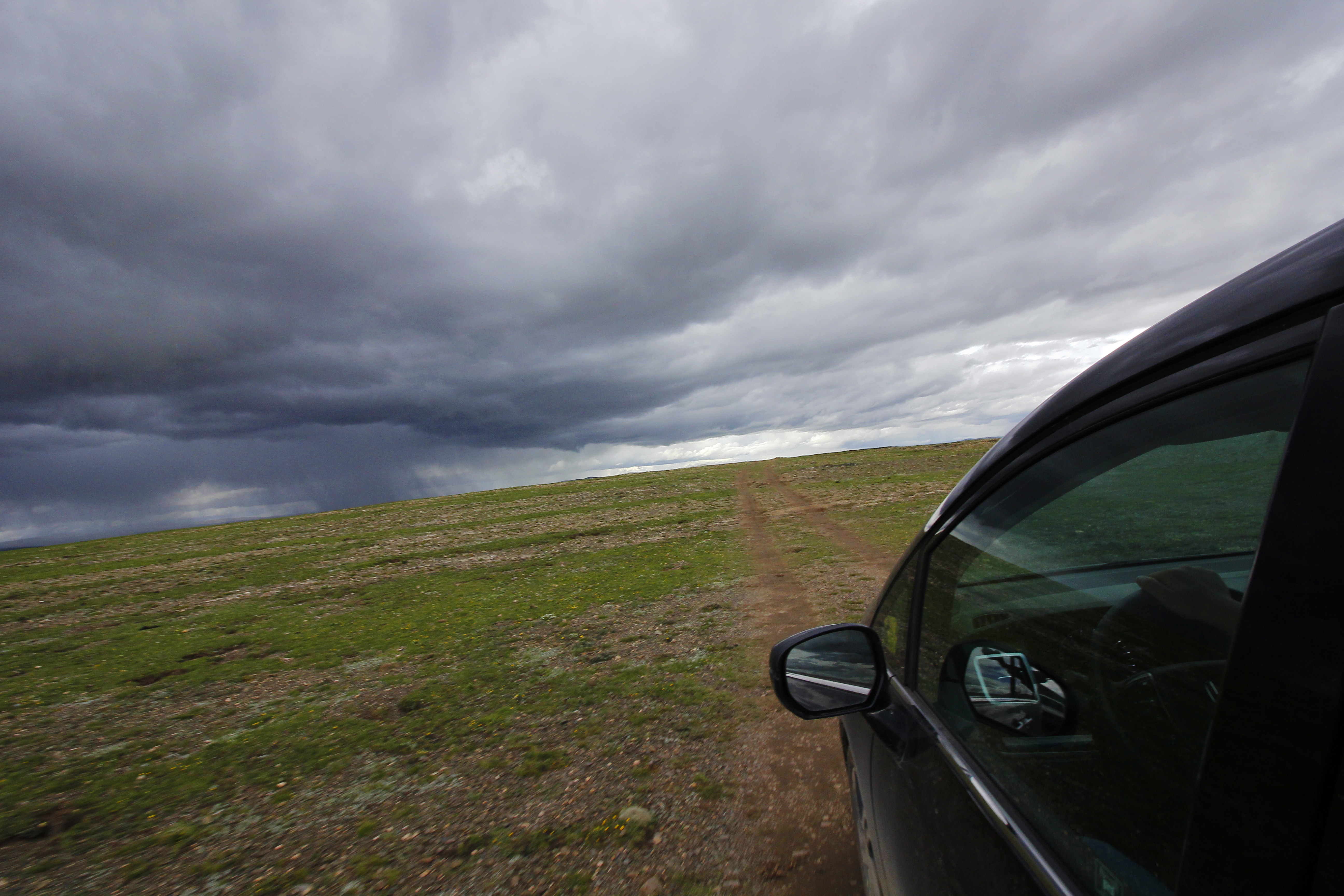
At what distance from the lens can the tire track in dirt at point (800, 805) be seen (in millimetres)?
3602

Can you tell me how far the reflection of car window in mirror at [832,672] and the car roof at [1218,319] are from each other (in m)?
1.31

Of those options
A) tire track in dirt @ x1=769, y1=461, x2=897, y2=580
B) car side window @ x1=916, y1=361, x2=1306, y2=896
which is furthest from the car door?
tire track in dirt @ x1=769, y1=461, x2=897, y2=580

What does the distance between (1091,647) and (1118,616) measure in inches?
4.5

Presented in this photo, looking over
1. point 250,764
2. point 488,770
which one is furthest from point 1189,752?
point 250,764

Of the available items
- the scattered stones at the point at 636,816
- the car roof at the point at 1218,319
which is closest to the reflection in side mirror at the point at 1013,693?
the car roof at the point at 1218,319

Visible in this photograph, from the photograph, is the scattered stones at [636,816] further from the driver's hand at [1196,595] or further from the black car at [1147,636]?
the driver's hand at [1196,595]

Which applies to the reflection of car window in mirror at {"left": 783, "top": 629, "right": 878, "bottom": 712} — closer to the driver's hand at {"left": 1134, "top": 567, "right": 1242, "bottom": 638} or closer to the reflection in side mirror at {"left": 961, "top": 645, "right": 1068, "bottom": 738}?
the reflection in side mirror at {"left": 961, "top": 645, "right": 1068, "bottom": 738}

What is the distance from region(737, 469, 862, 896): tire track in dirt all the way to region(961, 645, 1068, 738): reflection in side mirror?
2075 mm

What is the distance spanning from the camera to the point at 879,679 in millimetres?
2277

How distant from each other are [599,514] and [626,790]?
95.2 ft

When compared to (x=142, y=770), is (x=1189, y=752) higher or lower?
higher

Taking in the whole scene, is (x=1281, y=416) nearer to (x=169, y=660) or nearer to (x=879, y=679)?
(x=879, y=679)

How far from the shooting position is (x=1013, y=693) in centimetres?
170

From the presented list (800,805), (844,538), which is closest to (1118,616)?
(800,805)
